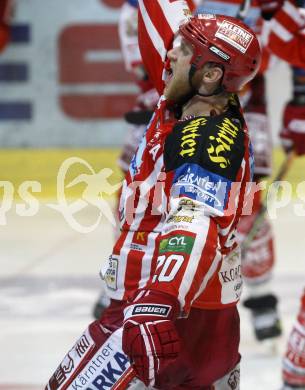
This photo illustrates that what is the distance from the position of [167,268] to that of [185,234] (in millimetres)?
72

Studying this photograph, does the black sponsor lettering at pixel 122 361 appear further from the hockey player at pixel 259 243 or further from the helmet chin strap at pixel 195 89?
the hockey player at pixel 259 243

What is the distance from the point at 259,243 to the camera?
4.72 m

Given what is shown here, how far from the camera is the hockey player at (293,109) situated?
12.2 ft

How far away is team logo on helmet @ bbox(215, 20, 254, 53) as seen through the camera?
7.86 feet

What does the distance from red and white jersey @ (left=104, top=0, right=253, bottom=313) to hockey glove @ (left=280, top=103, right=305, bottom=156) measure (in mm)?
1860

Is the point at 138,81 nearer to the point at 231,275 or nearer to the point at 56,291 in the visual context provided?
the point at 56,291

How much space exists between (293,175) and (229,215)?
5533 mm

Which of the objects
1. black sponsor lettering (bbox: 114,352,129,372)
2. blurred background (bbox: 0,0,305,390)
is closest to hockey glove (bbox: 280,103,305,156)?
black sponsor lettering (bbox: 114,352,129,372)

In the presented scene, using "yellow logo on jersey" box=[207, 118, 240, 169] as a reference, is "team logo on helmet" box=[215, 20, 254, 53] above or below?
above

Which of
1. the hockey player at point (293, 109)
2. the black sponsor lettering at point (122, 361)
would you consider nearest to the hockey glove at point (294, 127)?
the hockey player at point (293, 109)

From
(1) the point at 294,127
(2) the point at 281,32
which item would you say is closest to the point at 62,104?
(1) the point at 294,127

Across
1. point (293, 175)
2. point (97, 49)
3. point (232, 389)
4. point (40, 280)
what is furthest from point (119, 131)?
point (232, 389)

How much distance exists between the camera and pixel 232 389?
2.60 meters

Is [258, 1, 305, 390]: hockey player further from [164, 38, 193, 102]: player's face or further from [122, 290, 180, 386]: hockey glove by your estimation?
[122, 290, 180, 386]: hockey glove
